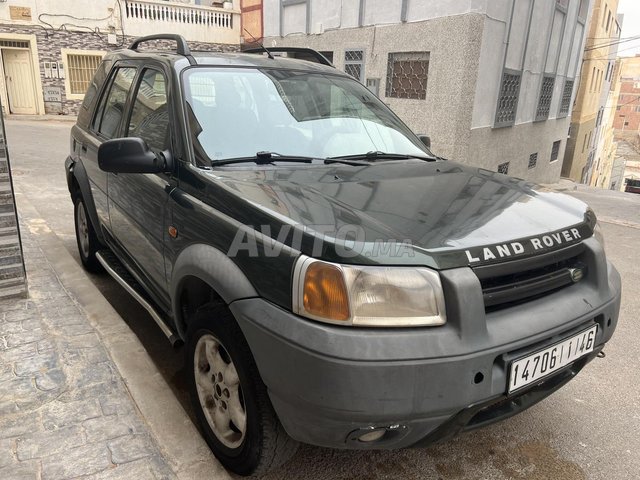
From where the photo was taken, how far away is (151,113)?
2.96 meters

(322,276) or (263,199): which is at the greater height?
(263,199)

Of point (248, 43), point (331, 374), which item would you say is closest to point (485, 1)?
point (331, 374)

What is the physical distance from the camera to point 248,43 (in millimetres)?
17547

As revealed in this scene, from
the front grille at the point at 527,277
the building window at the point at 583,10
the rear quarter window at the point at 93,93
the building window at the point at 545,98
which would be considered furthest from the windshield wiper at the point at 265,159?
the building window at the point at 583,10

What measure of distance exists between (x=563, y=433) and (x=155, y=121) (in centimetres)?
278

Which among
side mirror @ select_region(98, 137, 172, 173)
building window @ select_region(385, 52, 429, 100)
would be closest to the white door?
building window @ select_region(385, 52, 429, 100)

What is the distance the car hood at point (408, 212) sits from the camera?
1.72 metres

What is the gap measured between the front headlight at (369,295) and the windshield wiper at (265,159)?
37.8 inches

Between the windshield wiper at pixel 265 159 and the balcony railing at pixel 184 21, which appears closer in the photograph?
the windshield wiper at pixel 265 159

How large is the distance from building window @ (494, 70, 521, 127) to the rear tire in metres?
8.39

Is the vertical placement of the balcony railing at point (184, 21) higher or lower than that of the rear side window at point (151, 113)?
higher

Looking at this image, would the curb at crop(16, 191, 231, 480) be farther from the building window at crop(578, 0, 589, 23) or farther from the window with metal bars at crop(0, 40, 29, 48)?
the window with metal bars at crop(0, 40, 29, 48)

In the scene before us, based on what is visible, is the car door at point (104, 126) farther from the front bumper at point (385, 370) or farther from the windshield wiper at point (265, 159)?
the front bumper at point (385, 370)

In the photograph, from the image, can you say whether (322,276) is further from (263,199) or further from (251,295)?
(263,199)
